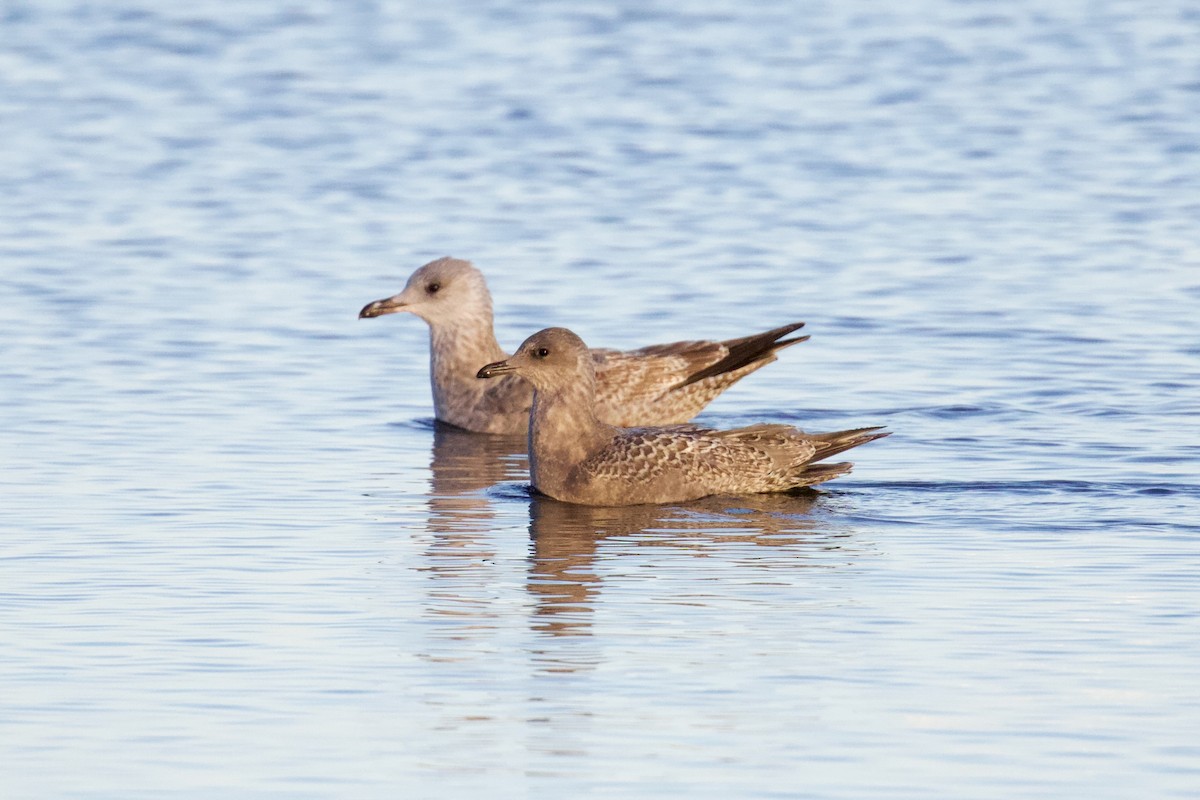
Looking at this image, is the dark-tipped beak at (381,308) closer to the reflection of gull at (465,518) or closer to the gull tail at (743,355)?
the reflection of gull at (465,518)

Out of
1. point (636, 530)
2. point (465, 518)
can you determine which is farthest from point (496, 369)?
point (636, 530)

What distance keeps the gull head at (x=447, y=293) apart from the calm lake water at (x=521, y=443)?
559mm

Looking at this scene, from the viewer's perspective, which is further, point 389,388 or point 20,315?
point 20,315

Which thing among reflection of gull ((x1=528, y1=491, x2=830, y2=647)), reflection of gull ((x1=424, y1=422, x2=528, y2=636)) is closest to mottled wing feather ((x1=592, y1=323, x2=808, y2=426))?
reflection of gull ((x1=424, y1=422, x2=528, y2=636))

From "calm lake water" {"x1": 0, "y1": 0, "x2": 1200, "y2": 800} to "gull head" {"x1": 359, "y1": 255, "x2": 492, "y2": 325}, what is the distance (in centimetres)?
56

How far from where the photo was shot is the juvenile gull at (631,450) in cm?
1113

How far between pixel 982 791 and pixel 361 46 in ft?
76.4

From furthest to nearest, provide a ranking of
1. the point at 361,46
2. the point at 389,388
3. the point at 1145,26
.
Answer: the point at 1145,26, the point at 361,46, the point at 389,388

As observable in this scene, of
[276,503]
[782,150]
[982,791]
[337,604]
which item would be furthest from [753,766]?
[782,150]

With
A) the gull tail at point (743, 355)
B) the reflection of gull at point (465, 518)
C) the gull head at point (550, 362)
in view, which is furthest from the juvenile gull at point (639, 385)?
the gull head at point (550, 362)

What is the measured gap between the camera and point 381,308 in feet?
45.5

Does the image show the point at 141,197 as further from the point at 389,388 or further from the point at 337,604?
the point at 337,604

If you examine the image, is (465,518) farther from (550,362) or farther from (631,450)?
(550,362)

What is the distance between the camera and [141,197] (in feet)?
66.7
